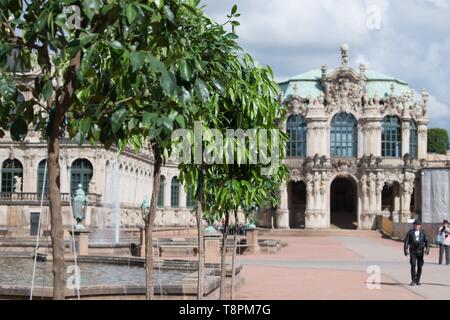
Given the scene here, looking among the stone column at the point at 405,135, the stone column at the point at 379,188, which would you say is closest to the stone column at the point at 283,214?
the stone column at the point at 379,188

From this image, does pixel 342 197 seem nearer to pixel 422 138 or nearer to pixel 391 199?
pixel 391 199

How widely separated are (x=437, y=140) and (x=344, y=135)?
38890mm

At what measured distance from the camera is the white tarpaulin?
2343 inches

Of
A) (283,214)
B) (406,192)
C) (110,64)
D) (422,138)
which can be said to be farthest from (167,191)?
(110,64)

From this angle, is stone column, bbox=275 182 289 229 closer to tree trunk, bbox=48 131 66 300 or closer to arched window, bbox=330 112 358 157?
arched window, bbox=330 112 358 157

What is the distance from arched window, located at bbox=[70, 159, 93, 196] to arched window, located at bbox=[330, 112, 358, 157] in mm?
28237

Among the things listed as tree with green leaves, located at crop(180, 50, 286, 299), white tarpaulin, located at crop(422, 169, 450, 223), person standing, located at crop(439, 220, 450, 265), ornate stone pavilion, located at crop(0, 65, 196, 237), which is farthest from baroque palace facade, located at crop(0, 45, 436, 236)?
tree with green leaves, located at crop(180, 50, 286, 299)

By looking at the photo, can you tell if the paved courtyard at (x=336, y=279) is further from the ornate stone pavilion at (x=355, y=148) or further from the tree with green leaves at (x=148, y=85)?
the ornate stone pavilion at (x=355, y=148)

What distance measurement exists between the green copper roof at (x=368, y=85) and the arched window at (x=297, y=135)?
2578mm

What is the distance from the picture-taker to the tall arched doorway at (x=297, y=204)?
75.1m
